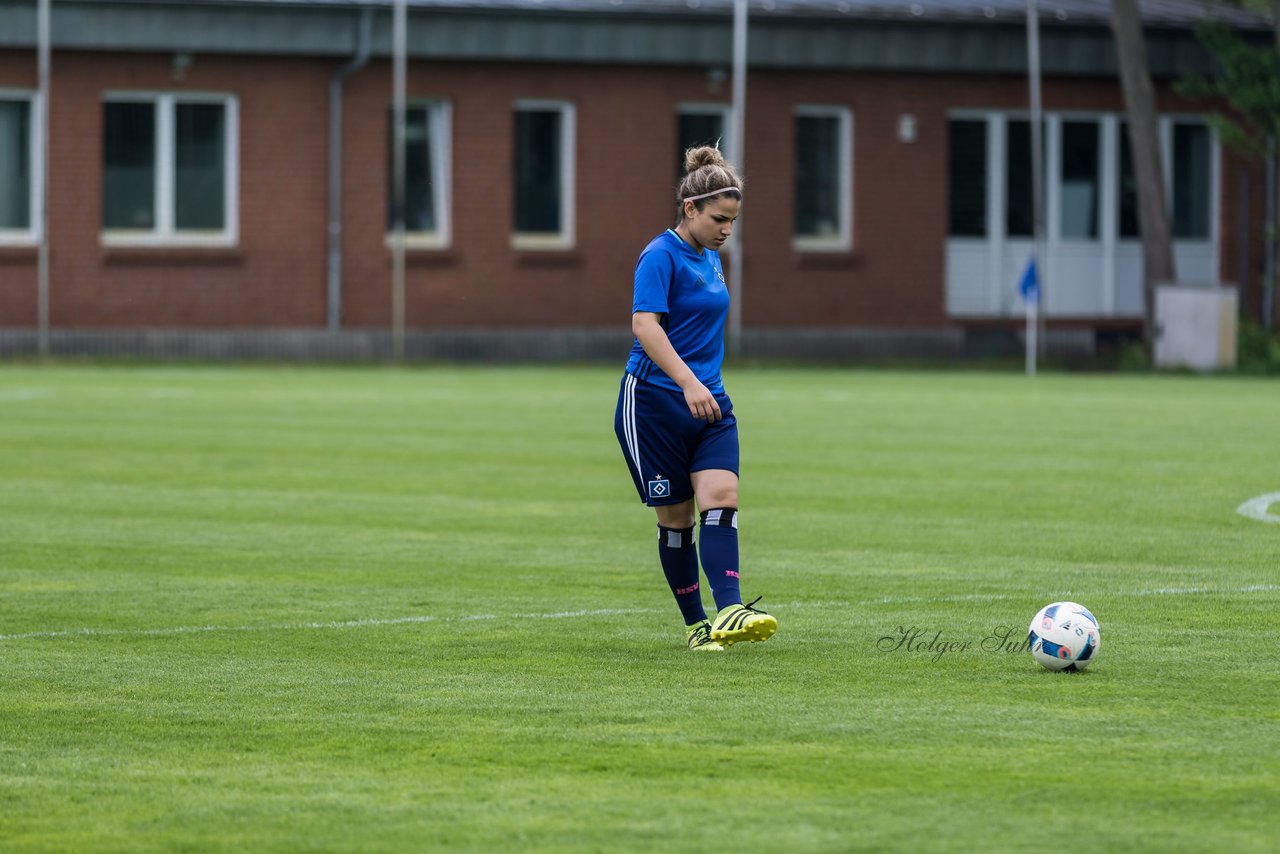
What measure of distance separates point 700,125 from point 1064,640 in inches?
1334

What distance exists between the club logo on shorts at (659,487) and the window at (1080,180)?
3560 centimetres

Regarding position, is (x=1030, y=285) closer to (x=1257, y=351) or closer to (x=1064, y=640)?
(x=1257, y=351)

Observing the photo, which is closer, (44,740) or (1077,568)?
(44,740)

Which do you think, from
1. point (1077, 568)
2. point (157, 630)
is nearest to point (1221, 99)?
point (1077, 568)

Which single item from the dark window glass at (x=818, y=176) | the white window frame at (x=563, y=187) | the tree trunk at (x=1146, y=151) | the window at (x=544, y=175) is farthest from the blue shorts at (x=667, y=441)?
the dark window glass at (x=818, y=176)

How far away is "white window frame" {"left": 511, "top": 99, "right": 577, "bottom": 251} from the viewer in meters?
40.3

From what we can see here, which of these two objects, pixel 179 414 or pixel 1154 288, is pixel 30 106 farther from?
pixel 1154 288

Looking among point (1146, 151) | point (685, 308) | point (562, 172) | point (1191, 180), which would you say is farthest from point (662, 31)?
point (685, 308)

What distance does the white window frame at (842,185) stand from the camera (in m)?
42.1

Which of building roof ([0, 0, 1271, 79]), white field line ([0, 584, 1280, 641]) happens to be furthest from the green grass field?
building roof ([0, 0, 1271, 79])

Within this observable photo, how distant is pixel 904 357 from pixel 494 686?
112 feet

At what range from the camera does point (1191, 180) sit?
4503 centimetres

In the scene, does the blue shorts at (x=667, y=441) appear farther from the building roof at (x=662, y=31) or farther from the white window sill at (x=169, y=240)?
the white window sill at (x=169, y=240)

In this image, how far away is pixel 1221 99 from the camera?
44.0m
